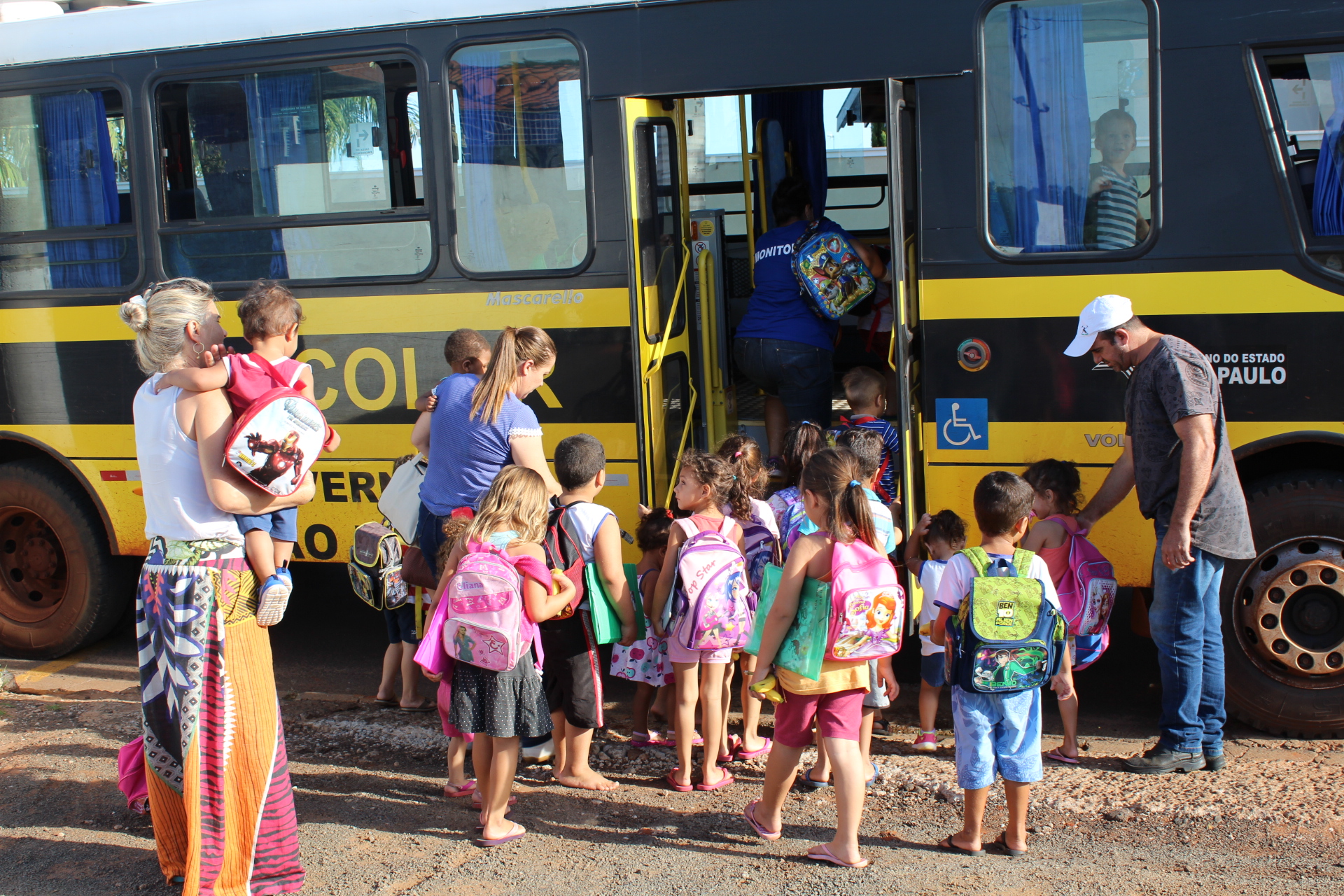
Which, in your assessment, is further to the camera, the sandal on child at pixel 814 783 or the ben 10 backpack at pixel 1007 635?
the sandal on child at pixel 814 783

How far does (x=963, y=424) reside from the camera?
4.61 metres

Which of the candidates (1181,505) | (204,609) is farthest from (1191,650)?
(204,609)

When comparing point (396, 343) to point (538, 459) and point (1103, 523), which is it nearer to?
point (538, 459)

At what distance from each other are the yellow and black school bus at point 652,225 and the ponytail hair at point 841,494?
1.16m

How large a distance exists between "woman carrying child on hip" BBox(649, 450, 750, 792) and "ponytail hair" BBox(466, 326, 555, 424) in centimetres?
69

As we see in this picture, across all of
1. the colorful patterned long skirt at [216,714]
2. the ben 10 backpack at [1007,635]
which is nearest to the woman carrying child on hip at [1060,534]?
the ben 10 backpack at [1007,635]

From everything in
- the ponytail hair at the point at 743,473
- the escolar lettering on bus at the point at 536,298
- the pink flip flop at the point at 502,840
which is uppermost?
the escolar lettering on bus at the point at 536,298

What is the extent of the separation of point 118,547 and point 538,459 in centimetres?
291

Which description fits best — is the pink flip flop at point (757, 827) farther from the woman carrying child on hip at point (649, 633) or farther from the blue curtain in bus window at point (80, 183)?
the blue curtain in bus window at point (80, 183)

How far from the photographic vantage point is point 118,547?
5766 mm

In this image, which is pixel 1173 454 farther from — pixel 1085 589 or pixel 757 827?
pixel 757 827

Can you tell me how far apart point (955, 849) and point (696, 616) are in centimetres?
113

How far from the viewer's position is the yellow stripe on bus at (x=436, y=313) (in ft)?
16.3

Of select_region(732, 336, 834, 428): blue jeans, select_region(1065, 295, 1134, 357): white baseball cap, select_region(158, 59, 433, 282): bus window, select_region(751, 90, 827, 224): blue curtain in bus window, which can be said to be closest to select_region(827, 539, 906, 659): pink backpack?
select_region(1065, 295, 1134, 357): white baseball cap
